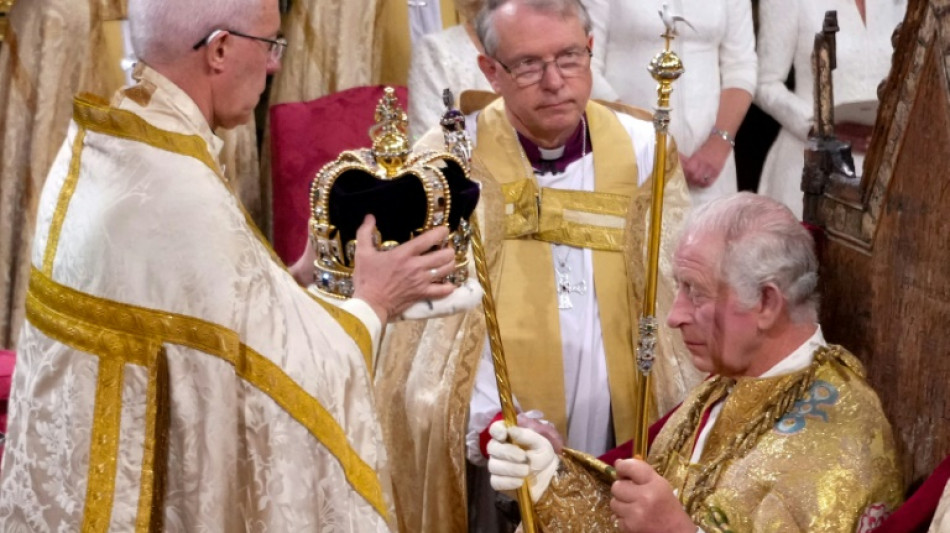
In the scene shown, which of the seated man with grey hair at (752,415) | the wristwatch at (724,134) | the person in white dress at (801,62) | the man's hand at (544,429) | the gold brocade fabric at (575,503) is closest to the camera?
the seated man with grey hair at (752,415)

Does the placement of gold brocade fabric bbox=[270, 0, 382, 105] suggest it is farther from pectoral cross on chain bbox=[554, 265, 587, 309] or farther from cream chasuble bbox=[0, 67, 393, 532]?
cream chasuble bbox=[0, 67, 393, 532]

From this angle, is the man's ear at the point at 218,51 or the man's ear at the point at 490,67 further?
the man's ear at the point at 490,67

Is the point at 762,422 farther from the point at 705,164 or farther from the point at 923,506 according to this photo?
the point at 705,164

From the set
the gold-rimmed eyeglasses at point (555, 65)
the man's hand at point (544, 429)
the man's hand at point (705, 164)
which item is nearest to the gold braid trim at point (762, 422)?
the man's hand at point (544, 429)

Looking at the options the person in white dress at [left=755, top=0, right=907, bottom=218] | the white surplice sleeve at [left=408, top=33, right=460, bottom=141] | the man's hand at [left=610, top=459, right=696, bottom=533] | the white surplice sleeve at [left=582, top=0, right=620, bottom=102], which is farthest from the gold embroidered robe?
the person in white dress at [left=755, top=0, right=907, bottom=218]

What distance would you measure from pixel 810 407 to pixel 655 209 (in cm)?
59

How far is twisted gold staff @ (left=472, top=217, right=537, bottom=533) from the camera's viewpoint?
3.23 meters

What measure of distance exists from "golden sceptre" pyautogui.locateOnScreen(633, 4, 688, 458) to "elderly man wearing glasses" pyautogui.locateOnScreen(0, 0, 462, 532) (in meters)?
0.61

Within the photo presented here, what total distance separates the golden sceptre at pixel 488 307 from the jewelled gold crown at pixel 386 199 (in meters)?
0.07

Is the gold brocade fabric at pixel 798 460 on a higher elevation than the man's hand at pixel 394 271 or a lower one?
lower

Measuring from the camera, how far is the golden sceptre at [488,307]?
10.3 feet

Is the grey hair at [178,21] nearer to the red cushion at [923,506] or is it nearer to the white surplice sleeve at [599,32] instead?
the red cushion at [923,506]

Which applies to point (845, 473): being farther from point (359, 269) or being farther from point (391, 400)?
point (391, 400)

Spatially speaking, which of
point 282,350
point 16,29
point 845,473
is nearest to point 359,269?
point 282,350
